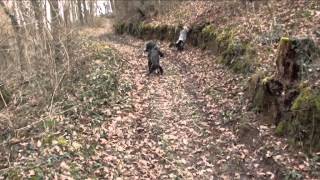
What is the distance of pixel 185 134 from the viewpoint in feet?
32.3

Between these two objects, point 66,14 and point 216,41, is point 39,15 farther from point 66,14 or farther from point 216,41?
point 216,41

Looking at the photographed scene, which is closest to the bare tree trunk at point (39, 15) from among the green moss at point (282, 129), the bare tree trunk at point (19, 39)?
the bare tree trunk at point (19, 39)

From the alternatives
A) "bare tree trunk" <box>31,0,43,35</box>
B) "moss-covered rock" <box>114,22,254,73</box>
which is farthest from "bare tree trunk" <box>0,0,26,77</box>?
"moss-covered rock" <box>114,22,254,73</box>

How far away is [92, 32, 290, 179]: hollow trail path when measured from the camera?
26.3ft

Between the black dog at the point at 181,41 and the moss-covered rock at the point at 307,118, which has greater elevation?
the black dog at the point at 181,41

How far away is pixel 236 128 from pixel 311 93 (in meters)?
2.07

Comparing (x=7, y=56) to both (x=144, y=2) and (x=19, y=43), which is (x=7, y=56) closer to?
(x=19, y=43)

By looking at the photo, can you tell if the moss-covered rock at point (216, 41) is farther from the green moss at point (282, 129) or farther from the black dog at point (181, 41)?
the green moss at point (282, 129)

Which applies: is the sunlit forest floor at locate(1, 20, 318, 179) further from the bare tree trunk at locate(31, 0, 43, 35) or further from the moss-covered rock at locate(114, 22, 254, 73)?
the bare tree trunk at locate(31, 0, 43, 35)

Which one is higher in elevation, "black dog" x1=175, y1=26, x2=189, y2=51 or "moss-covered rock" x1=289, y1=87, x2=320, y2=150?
"black dog" x1=175, y1=26, x2=189, y2=51

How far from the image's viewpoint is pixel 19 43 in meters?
13.2

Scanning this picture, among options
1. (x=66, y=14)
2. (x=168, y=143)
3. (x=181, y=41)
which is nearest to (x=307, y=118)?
(x=168, y=143)

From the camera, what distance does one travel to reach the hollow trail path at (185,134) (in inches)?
315

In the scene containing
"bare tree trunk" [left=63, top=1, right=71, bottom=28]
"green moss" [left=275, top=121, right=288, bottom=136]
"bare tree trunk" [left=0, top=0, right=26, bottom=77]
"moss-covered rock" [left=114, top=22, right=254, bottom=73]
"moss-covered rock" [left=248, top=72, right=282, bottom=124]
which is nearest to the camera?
"green moss" [left=275, top=121, right=288, bottom=136]
